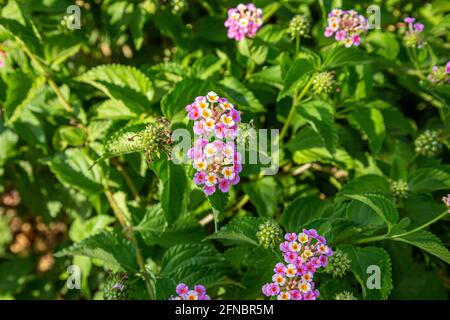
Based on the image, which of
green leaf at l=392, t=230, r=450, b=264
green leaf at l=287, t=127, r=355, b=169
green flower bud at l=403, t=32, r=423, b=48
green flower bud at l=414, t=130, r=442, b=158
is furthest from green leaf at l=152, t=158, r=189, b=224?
green flower bud at l=403, t=32, r=423, b=48

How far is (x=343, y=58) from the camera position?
76.4 inches

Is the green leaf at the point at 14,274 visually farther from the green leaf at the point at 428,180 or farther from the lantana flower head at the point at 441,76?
the lantana flower head at the point at 441,76

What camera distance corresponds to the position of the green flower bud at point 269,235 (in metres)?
1.67

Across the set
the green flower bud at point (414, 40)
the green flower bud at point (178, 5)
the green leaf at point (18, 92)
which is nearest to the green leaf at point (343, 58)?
the green flower bud at point (414, 40)

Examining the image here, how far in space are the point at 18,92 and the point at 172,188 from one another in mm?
836

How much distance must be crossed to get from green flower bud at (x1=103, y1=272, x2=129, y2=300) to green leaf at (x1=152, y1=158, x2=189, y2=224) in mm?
271

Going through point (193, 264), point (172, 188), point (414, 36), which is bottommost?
point (193, 264)

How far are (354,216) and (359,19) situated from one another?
2.44 feet

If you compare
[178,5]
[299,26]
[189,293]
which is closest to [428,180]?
[299,26]

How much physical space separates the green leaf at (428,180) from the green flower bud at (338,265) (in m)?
0.62

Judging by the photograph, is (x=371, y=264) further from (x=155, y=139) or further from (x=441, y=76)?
(x=441, y=76)

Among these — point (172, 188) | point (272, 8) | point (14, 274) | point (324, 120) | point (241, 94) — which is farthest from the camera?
point (14, 274)

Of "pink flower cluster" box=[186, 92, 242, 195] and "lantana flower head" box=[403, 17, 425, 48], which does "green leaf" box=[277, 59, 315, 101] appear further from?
"lantana flower head" box=[403, 17, 425, 48]
